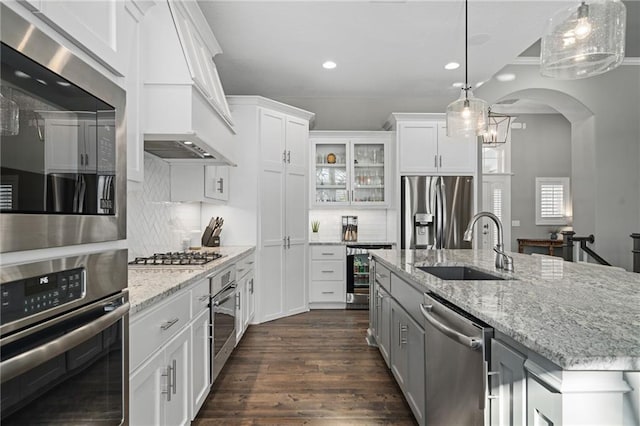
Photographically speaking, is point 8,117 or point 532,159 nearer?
point 8,117

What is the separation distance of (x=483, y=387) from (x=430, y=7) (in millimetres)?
3028

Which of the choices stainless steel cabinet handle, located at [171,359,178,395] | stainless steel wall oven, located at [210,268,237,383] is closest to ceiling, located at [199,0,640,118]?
stainless steel wall oven, located at [210,268,237,383]

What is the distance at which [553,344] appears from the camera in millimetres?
920

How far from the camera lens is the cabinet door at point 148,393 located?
1383mm

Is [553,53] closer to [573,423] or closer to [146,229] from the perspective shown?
[573,423]

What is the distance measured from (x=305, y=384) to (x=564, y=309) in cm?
200

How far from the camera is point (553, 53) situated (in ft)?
6.82

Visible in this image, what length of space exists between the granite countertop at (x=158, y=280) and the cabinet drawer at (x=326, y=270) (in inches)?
97.1

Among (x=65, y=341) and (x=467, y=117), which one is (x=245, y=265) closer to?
(x=467, y=117)

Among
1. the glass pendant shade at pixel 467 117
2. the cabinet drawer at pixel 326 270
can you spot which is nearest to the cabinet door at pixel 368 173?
the cabinet drawer at pixel 326 270

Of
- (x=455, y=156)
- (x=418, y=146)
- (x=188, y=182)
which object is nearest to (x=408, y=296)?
(x=188, y=182)

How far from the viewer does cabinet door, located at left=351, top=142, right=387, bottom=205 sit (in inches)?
213

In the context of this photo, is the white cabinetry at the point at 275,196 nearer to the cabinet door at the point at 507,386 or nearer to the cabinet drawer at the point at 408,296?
the cabinet drawer at the point at 408,296

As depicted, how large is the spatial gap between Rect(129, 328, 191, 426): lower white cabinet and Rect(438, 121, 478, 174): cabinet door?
13.5 ft
